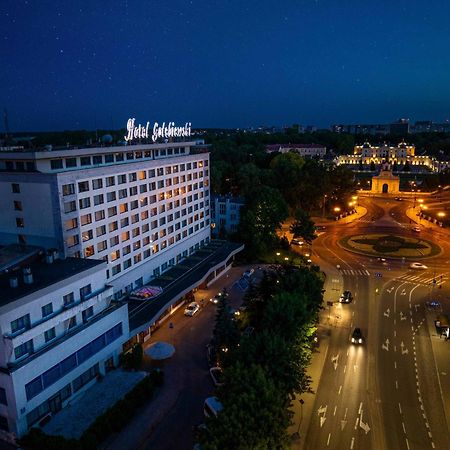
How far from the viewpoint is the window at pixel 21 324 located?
35.3 m

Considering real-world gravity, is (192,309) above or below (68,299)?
below

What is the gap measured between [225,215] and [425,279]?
46.4 meters

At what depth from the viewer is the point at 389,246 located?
97.0m

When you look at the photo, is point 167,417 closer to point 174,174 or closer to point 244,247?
point 174,174

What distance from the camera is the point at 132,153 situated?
6362 centimetres

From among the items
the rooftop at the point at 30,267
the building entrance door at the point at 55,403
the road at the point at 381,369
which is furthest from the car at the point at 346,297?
the building entrance door at the point at 55,403

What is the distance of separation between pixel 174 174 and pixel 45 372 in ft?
137

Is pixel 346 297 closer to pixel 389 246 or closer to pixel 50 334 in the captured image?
pixel 389 246

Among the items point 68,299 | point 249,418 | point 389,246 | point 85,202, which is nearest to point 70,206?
point 85,202

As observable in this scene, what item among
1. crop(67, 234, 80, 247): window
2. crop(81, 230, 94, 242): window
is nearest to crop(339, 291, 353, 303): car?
crop(81, 230, 94, 242): window

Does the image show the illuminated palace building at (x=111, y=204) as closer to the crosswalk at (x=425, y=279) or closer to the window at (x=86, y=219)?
the window at (x=86, y=219)

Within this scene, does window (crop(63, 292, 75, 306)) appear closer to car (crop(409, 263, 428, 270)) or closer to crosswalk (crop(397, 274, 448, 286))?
crosswalk (crop(397, 274, 448, 286))

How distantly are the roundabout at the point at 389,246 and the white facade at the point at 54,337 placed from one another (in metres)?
63.9

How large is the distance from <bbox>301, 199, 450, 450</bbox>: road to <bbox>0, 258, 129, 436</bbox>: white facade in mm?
22283
